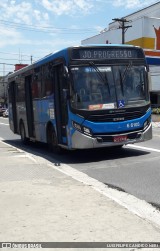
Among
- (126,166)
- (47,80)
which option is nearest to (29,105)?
(47,80)

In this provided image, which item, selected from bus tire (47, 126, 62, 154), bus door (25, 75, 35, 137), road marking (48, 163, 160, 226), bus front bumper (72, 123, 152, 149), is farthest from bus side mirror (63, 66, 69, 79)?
bus door (25, 75, 35, 137)

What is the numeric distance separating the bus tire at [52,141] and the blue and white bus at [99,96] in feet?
1.37

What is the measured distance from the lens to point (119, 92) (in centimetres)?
1154

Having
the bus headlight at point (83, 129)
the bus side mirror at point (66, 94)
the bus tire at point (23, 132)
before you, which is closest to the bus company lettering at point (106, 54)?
the bus side mirror at point (66, 94)

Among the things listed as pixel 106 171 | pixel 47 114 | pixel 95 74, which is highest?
pixel 95 74

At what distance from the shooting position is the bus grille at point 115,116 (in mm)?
11341

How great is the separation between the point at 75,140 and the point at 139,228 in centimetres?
630

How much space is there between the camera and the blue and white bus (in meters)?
11.3

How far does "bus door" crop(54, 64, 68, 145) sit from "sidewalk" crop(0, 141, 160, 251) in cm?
350

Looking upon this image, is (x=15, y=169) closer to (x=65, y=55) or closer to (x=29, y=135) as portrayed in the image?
(x=65, y=55)

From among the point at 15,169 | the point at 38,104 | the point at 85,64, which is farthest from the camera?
the point at 38,104

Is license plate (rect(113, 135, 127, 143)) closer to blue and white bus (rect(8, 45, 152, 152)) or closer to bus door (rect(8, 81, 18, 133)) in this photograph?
blue and white bus (rect(8, 45, 152, 152))

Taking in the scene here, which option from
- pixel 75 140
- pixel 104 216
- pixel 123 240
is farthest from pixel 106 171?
pixel 123 240

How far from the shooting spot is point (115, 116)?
1151cm
